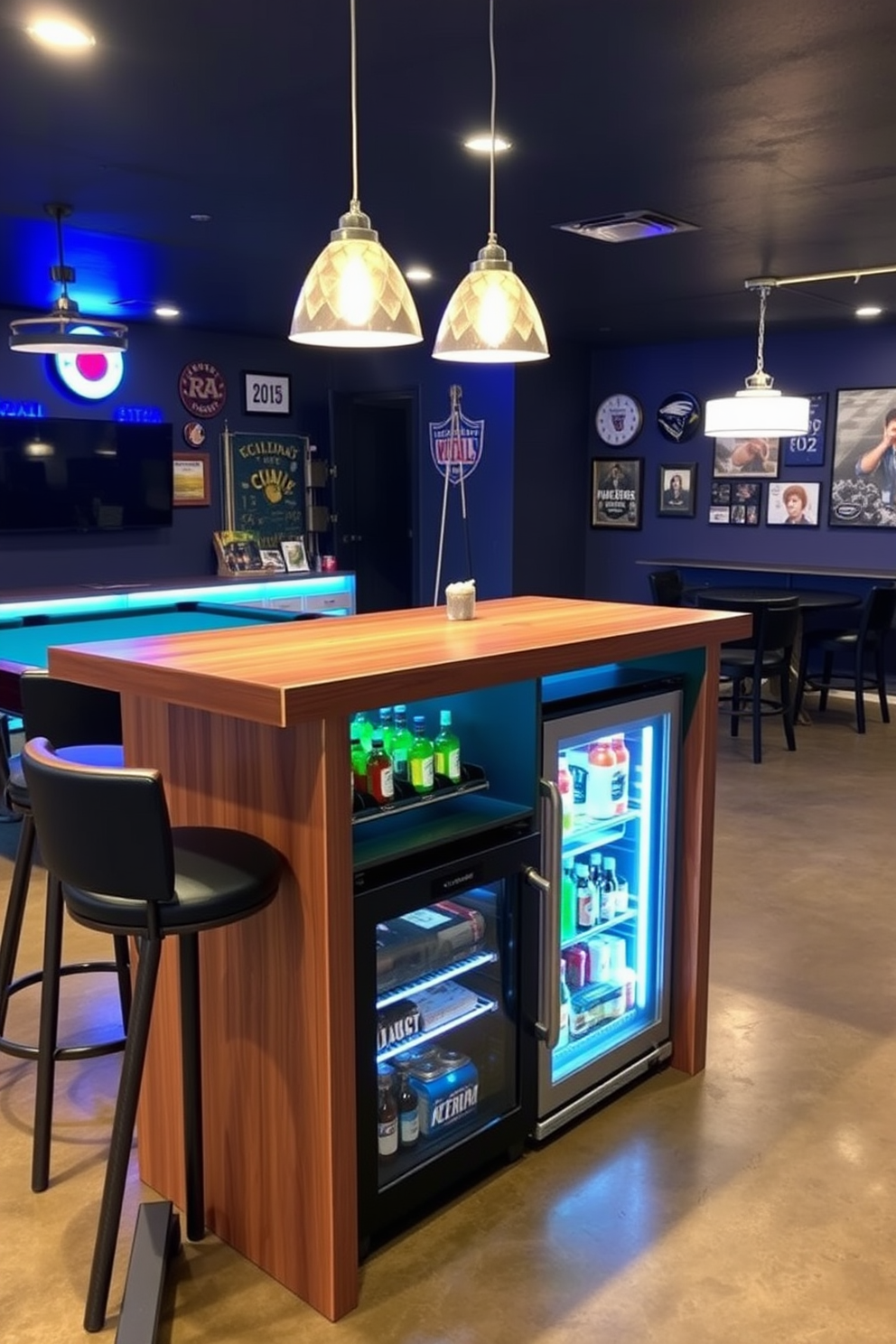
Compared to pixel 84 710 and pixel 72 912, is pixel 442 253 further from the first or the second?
pixel 72 912

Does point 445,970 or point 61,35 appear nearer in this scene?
point 445,970

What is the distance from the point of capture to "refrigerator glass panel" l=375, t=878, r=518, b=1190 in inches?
93.4

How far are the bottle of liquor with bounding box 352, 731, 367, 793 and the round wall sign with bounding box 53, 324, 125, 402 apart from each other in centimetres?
585

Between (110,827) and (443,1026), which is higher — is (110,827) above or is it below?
above

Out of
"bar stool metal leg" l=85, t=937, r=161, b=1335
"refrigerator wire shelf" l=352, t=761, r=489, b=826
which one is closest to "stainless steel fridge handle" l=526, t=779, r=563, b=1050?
"refrigerator wire shelf" l=352, t=761, r=489, b=826

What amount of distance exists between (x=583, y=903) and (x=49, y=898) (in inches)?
52.6

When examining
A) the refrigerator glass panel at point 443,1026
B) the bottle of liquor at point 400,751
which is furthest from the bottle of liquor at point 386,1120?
the bottle of liquor at point 400,751

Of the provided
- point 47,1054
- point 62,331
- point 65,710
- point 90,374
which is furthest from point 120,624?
point 47,1054

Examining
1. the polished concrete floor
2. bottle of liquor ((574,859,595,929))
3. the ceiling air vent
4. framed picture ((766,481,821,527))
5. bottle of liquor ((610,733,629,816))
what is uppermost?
the ceiling air vent

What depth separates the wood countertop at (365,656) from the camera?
1.96 m

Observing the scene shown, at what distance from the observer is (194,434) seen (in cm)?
834

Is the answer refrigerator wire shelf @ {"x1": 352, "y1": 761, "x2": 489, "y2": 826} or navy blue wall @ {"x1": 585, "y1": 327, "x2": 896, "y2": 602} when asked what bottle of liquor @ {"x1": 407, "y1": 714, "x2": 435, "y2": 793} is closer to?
refrigerator wire shelf @ {"x1": 352, "y1": 761, "x2": 489, "y2": 826}

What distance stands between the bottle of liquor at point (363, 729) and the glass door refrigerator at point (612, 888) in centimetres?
43

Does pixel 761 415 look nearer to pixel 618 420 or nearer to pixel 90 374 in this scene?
pixel 618 420
